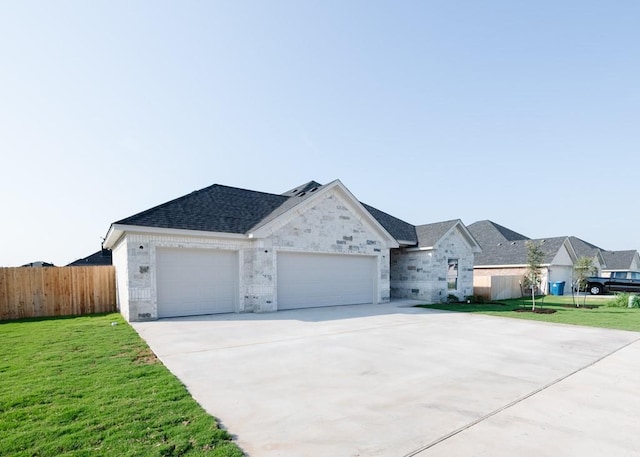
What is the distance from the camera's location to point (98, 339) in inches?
319

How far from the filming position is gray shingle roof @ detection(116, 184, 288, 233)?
1189 cm

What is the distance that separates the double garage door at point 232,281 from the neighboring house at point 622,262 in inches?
1399

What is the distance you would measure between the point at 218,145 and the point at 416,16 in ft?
30.6

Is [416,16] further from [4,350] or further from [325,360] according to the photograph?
[4,350]

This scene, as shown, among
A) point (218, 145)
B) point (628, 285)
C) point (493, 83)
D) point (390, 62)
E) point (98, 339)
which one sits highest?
point (390, 62)

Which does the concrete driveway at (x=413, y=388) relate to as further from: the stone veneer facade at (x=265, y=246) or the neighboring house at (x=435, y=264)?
the neighboring house at (x=435, y=264)

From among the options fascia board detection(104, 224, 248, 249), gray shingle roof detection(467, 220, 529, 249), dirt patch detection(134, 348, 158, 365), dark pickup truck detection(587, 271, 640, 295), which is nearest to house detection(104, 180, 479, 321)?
fascia board detection(104, 224, 248, 249)

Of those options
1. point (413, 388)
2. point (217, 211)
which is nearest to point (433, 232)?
point (217, 211)

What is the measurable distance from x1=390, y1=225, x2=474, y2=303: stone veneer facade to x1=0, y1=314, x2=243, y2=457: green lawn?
15.1m

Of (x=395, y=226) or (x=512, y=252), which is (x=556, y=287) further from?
(x=395, y=226)

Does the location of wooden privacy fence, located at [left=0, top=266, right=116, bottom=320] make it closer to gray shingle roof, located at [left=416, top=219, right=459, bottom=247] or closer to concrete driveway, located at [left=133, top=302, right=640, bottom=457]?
concrete driveway, located at [left=133, top=302, right=640, bottom=457]

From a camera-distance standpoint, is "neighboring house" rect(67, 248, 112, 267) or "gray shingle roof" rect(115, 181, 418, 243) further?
"neighboring house" rect(67, 248, 112, 267)

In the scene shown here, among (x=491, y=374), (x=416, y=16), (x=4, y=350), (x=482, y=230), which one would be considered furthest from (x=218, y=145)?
(x=482, y=230)

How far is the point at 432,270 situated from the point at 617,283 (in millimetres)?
17325
